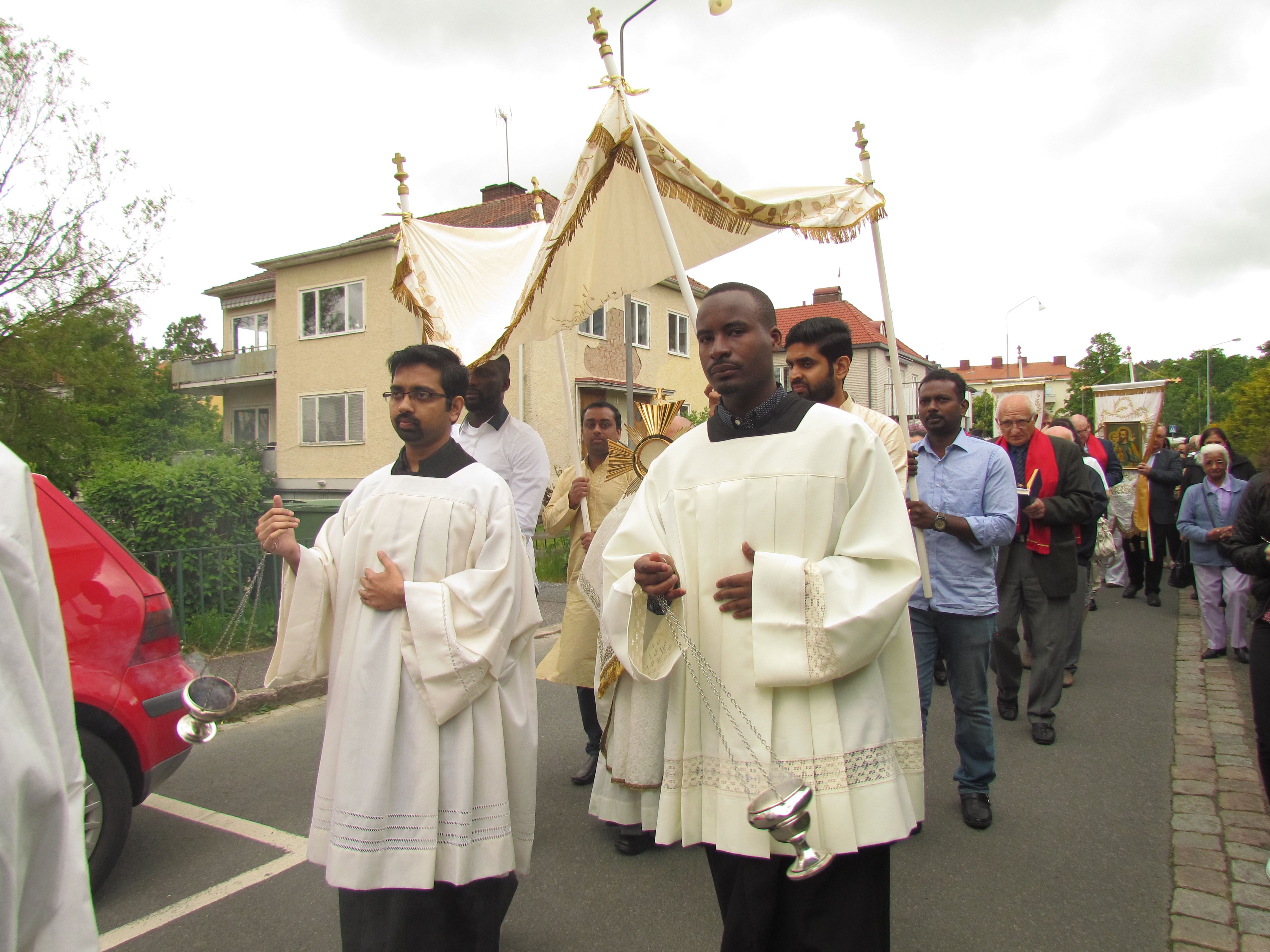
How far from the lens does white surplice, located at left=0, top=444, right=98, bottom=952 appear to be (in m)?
1.11

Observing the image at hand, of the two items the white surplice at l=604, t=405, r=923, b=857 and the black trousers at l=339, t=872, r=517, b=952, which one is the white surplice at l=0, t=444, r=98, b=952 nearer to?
the white surplice at l=604, t=405, r=923, b=857

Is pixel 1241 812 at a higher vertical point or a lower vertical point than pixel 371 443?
lower

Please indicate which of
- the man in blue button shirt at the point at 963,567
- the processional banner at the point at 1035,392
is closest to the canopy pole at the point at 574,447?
the man in blue button shirt at the point at 963,567

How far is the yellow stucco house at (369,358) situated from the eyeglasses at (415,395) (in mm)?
17248

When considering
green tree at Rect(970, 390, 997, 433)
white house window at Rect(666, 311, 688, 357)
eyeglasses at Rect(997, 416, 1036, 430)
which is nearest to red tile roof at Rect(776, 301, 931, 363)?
green tree at Rect(970, 390, 997, 433)

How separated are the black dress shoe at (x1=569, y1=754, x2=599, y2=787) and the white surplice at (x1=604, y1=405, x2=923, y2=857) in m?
2.45

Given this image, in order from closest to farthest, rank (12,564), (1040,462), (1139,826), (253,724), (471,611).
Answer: (12,564)
(471,611)
(1139,826)
(1040,462)
(253,724)

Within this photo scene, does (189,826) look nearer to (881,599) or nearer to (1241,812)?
(881,599)

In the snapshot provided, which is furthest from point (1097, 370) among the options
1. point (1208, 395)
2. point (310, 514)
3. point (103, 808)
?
point (103, 808)

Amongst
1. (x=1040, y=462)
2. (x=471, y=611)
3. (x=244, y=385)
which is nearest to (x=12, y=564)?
(x=471, y=611)

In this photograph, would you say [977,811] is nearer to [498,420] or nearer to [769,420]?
[769,420]

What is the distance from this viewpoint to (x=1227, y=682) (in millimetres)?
6457

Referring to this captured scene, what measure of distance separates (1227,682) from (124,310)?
1646cm

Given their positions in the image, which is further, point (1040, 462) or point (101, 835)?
point (1040, 462)
